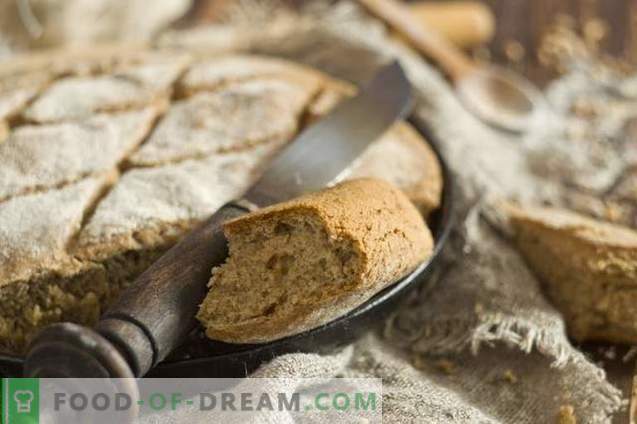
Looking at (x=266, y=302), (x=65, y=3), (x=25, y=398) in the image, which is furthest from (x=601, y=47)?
(x=25, y=398)

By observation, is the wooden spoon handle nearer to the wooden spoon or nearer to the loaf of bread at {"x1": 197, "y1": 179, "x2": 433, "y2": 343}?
the wooden spoon

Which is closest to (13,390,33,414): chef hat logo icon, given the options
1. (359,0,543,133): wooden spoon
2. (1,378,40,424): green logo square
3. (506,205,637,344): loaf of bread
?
(1,378,40,424): green logo square

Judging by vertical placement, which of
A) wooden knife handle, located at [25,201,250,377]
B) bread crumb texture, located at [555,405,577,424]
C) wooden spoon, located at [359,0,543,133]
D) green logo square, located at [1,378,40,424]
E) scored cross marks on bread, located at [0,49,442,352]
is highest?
wooden knife handle, located at [25,201,250,377]

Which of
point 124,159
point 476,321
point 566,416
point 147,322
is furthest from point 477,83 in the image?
point 147,322

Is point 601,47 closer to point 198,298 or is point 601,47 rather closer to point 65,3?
point 65,3

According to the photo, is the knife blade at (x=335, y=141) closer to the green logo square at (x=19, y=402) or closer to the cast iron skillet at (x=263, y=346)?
the cast iron skillet at (x=263, y=346)

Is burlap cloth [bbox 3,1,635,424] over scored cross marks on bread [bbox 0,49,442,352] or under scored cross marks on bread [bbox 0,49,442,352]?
under
